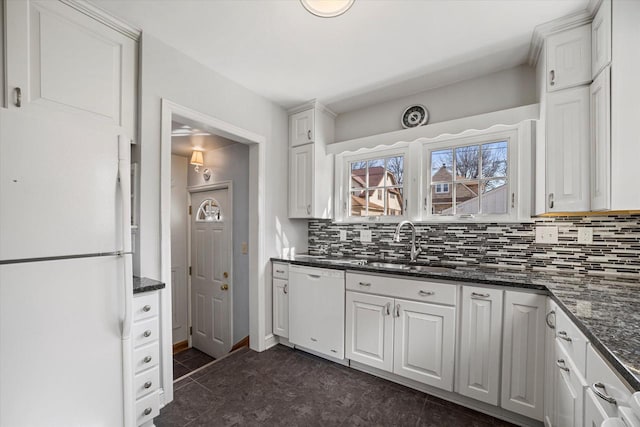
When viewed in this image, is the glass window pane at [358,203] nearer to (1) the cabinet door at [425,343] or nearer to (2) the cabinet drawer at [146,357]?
(1) the cabinet door at [425,343]

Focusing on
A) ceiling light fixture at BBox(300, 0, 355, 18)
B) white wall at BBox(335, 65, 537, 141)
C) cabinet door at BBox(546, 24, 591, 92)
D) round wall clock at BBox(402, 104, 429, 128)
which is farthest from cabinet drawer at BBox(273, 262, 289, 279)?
cabinet door at BBox(546, 24, 591, 92)

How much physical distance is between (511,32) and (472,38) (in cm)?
24

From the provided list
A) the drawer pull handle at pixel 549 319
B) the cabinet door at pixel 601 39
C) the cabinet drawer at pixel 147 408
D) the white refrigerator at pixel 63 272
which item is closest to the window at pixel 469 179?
the cabinet door at pixel 601 39

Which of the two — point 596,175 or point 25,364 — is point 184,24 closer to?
point 25,364

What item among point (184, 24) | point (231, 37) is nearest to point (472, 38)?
point (231, 37)

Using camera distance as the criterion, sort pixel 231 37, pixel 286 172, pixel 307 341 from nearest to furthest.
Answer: pixel 231 37 < pixel 307 341 < pixel 286 172

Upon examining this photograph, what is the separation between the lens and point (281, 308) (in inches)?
112

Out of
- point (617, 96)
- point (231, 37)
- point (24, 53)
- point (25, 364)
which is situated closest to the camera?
point (25, 364)

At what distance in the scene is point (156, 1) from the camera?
1615 millimetres

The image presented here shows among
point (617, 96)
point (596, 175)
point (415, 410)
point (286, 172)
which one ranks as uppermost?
point (617, 96)

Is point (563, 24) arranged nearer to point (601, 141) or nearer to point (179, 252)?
point (601, 141)

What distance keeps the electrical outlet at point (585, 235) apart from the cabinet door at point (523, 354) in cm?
73

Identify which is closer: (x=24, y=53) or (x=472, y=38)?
(x=24, y=53)

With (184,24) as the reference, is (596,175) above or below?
below
